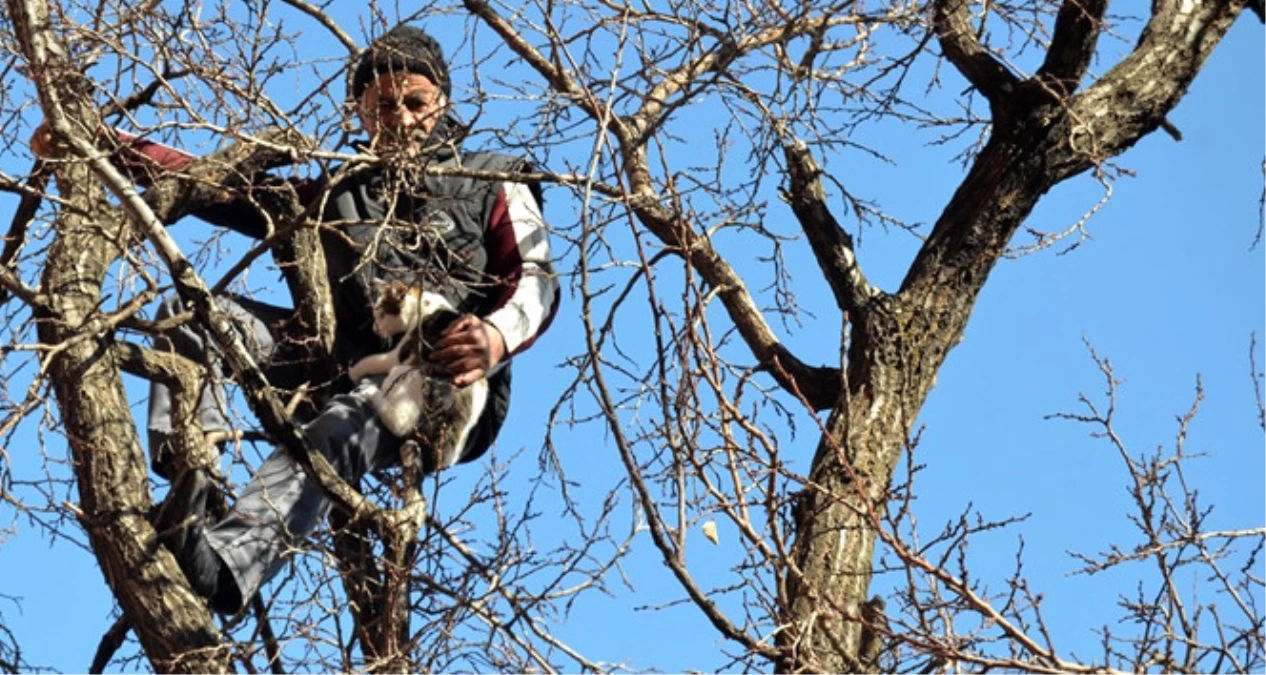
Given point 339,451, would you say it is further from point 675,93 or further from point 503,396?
point 675,93

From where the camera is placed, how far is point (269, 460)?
7145 millimetres

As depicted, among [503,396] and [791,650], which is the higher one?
[503,396]

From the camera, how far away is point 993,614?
6.11m

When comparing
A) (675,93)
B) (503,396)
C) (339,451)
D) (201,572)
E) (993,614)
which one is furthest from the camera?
(675,93)

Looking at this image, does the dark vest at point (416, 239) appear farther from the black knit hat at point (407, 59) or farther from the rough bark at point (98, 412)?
the rough bark at point (98, 412)

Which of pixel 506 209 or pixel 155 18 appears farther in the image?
pixel 506 209

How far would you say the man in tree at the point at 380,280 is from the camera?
6.93 m

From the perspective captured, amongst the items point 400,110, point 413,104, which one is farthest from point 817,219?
point 400,110

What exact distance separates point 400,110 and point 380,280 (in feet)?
1.80

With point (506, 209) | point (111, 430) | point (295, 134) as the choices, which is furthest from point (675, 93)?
point (111, 430)

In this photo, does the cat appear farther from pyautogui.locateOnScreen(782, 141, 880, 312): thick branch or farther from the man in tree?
pyautogui.locateOnScreen(782, 141, 880, 312): thick branch

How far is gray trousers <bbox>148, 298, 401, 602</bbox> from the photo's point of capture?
22.6 ft

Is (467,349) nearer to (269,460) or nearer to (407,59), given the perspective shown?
(269,460)

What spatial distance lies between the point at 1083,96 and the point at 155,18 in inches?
113
